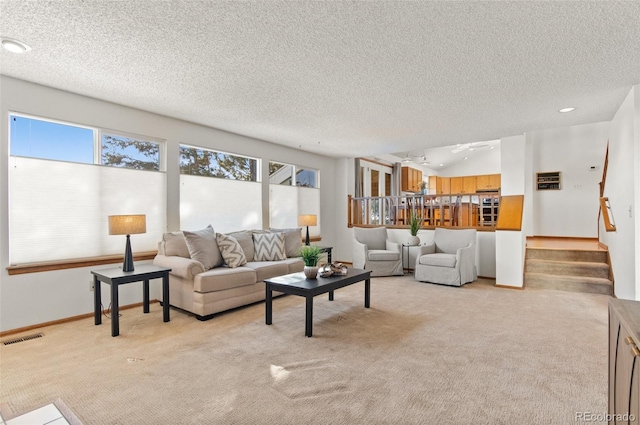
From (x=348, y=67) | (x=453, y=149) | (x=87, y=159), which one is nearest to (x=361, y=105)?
(x=348, y=67)

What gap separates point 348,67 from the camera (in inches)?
114

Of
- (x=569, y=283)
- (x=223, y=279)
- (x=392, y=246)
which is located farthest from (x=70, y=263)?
(x=569, y=283)

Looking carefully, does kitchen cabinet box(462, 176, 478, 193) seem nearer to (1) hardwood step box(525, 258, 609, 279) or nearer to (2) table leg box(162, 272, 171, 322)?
(1) hardwood step box(525, 258, 609, 279)

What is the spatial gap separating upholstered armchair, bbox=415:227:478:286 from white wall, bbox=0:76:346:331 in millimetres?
3957

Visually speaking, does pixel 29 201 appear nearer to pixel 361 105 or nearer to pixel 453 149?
pixel 361 105

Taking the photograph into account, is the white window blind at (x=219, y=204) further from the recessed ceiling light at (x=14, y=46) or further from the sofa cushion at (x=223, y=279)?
the recessed ceiling light at (x=14, y=46)

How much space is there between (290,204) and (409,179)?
484 cm

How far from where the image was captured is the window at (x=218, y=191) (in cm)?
467

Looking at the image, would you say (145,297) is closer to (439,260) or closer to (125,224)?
(125,224)

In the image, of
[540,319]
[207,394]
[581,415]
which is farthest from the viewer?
[540,319]

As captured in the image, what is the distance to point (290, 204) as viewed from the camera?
21.0 ft

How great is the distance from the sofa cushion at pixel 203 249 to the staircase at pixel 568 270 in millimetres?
4780

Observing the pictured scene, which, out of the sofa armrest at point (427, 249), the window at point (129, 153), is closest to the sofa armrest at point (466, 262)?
the sofa armrest at point (427, 249)

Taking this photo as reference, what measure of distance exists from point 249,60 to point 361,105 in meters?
1.60
